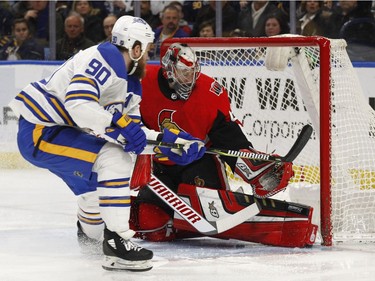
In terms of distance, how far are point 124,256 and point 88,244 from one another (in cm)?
47

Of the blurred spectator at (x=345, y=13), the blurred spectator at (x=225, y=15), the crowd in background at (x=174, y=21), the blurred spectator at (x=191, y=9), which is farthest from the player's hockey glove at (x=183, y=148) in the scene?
the blurred spectator at (x=191, y=9)

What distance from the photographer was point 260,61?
4.46 meters

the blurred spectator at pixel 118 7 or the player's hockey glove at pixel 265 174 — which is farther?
the blurred spectator at pixel 118 7

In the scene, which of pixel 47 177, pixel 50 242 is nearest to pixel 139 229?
pixel 50 242

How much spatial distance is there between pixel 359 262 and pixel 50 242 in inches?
44.2

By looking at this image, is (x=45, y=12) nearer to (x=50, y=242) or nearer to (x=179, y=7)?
(x=179, y=7)

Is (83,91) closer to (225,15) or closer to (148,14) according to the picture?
(225,15)

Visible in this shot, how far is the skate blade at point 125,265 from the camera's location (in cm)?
297

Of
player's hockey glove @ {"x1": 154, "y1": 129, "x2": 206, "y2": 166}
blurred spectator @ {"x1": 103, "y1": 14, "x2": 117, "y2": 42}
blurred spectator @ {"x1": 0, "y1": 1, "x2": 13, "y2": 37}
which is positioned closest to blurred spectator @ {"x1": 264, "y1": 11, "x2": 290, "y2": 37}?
blurred spectator @ {"x1": 103, "y1": 14, "x2": 117, "y2": 42}

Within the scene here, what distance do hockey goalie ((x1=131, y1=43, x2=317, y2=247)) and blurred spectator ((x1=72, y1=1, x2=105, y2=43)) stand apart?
274 centimetres

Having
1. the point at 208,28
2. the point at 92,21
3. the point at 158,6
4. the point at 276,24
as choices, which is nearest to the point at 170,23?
the point at 158,6

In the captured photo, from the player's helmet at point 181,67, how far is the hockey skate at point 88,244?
2.06ft

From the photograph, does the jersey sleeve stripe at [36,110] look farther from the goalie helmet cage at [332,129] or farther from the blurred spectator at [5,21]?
the blurred spectator at [5,21]

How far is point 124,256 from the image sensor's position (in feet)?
9.84
